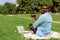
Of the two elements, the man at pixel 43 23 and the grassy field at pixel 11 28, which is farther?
the grassy field at pixel 11 28

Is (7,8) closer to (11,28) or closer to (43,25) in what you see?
(11,28)

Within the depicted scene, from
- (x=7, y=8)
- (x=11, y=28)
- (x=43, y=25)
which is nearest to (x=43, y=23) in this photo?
(x=43, y=25)

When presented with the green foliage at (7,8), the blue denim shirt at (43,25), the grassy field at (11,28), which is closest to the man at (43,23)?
the blue denim shirt at (43,25)

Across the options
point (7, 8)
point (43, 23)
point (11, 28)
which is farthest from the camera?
point (7, 8)

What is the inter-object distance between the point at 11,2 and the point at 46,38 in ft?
59.6

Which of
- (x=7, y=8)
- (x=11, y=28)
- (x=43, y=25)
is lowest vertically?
(x=7, y=8)

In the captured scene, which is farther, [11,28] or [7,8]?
[7,8]

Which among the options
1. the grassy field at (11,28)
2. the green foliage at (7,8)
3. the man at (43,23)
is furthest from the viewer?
the green foliage at (7,8)

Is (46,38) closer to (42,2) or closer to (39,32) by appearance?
(39,32)

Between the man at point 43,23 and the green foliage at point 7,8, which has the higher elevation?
the man at point 43,23

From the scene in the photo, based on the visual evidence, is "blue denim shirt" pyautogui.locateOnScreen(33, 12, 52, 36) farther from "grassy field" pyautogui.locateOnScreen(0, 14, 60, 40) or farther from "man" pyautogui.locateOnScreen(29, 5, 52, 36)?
"grassy field" pyautogui.locateOnScreen(0, 14, 60, 40)

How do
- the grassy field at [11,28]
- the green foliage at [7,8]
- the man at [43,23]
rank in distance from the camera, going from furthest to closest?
the green foliage at [7,8] < the grassy field at [11,28] < the man at [43,23]

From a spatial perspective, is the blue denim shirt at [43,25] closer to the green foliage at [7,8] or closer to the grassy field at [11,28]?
the grassy field at [11,28]

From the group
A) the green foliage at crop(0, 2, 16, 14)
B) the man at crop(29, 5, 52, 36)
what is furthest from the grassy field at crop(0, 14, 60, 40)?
the green foliage at crop(0, 2, 16, 14)
